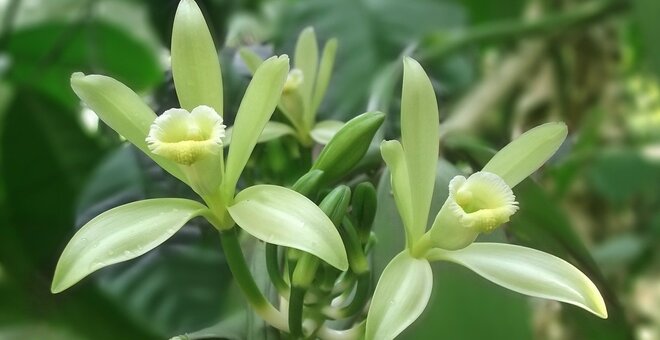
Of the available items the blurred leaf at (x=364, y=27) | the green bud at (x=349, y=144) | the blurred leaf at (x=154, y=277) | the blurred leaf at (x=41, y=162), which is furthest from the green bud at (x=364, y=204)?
the blurred leaf at (x=41, y=162)

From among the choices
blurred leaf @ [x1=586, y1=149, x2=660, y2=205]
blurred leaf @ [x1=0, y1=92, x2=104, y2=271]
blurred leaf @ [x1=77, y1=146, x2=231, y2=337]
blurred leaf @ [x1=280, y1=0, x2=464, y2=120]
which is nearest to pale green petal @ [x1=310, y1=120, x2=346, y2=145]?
blurred leaf @ [x1=77, y1=146, x2=231, y2=337]

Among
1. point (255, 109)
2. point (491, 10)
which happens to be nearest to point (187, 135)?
point (255, 109)

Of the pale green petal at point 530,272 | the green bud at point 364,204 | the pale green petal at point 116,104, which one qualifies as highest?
the pale green petal at point 116,104

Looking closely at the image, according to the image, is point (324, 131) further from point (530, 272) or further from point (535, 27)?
point (535, 27)

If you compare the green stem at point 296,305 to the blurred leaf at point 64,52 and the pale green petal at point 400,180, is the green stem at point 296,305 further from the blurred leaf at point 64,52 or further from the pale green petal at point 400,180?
the blurred leaf at point 64,52

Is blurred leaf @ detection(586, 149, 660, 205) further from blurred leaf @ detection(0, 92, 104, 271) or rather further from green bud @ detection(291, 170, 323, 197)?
green bud @ detection(291, 170, 323, 197)

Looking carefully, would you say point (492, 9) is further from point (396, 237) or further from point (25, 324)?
point (396, 237)

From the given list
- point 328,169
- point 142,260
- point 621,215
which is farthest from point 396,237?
point 621,215

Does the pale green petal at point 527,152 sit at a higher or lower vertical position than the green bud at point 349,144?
lower
